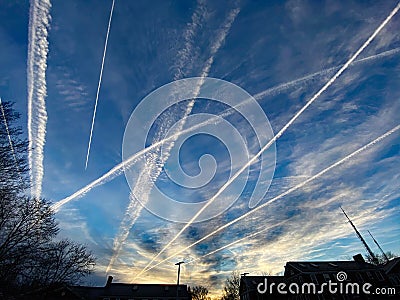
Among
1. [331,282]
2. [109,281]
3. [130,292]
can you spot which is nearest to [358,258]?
[331,282]

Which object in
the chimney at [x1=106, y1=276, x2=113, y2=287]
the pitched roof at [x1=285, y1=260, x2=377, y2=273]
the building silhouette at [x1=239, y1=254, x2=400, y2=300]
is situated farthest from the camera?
the chimney at [x1=106, y1=276, x2=113, y2=287]

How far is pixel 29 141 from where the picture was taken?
555 inches

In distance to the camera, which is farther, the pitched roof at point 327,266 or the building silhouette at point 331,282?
the pitched roof at point 327,266

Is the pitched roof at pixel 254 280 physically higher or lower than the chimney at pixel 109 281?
lower

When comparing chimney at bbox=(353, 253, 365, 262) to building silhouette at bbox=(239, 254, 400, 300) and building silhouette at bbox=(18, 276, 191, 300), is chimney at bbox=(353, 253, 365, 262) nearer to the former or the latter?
building silhouette at bbox=(239, 254, 400, 300)

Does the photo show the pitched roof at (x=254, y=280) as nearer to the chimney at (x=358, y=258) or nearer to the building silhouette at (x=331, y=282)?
the building silhouette at (x=331, y=282)

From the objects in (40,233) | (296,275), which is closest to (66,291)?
(40,233)

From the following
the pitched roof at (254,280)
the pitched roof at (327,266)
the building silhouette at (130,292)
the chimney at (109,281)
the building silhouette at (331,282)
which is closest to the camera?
the building silhouette at (331,282)

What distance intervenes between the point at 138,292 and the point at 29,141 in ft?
158

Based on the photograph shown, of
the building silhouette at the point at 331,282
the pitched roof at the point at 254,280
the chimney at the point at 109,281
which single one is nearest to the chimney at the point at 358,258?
the building silhouette at the point at 331,282

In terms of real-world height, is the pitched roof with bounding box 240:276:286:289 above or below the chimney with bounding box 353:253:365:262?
below

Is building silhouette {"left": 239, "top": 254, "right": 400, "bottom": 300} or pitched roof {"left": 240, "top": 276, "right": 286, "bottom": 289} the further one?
pitched roof {"left": 240, "top": 276, "right": 286, "bottom": 289}

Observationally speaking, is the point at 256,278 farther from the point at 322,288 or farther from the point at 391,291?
the point at 391,291

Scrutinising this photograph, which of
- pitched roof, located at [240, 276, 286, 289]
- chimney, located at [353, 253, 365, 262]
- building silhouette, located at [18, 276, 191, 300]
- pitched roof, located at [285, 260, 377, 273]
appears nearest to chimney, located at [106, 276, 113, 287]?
building silhouette, located at [18, 276, 191, 300]
